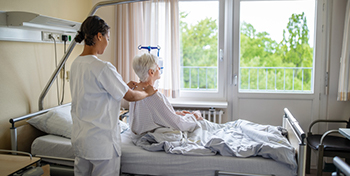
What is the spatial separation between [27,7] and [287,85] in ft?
9.97

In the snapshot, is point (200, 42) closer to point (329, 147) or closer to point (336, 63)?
point (336, 63)

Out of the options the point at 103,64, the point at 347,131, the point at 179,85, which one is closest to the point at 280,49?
the point at 179,85

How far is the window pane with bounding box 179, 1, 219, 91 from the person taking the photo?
3506 millimetres

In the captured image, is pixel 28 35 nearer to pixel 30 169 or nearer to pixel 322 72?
pixel 30 169

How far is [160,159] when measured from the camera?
201 cm

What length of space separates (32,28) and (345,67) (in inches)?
117

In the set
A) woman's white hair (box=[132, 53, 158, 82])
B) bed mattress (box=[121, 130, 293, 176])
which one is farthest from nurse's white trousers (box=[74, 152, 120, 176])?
woman's white hair (box=[132, 53, 158, 82])

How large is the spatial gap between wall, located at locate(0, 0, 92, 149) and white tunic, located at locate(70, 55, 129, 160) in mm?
715

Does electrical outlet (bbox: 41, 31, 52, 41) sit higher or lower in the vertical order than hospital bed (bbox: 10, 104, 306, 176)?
higher

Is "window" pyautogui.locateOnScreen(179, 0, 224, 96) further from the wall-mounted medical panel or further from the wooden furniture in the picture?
the wall-mounted medical panel

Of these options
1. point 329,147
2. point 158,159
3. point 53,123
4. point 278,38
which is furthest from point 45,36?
point 329,147

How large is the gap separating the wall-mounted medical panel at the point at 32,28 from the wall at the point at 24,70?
0.06 meters

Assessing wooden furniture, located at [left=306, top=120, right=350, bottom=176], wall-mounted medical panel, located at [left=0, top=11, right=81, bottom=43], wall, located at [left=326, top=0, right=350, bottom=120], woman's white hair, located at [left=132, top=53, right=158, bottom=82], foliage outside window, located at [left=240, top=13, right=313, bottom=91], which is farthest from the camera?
foliage outside window, located at [left=240, top=13, right=313, bottom=91]

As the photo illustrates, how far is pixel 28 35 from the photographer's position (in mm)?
2326
